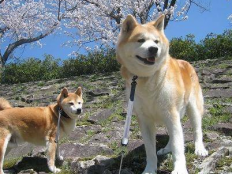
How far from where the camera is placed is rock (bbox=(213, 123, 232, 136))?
5.64 meters

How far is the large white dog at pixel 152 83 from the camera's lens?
12.5ft

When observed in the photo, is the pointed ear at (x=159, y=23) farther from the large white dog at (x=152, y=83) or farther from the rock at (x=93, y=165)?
the rock at (x=93, y=165)

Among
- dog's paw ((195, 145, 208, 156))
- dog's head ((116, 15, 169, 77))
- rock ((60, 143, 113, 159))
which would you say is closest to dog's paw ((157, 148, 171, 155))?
dog's paw ((195, 145, 208, 156))

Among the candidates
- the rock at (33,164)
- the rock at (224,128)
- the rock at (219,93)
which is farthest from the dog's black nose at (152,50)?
the rock at (219,93)

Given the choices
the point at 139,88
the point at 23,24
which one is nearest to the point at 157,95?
the point at 139,88

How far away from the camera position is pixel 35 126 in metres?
5.20

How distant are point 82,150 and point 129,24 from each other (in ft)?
8.00

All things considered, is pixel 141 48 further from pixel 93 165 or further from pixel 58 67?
pixel 58 67

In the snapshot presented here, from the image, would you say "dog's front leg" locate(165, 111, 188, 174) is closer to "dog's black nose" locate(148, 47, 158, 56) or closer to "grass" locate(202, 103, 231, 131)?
"dog's black nose" locate(148, 47, 158, 56)

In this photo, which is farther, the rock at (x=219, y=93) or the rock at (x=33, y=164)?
the rock at (x=219, y=93)

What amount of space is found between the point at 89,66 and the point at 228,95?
874cm

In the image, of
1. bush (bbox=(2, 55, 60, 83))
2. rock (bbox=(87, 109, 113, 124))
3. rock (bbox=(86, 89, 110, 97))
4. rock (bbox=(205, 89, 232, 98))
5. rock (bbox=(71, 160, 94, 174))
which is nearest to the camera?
rock (bbox=(71, 160, 94, 174))

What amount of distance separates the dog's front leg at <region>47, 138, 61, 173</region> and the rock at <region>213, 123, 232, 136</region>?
270cm

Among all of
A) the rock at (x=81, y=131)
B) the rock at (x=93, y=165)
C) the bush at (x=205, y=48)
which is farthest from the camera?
the bush at (x=205, y=48)
